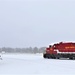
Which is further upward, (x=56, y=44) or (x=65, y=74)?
(x=56, y=44)

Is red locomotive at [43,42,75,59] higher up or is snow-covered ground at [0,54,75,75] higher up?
red locomotive at [43,42,75,59]

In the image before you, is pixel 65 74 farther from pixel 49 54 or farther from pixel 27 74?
pixel 49 54

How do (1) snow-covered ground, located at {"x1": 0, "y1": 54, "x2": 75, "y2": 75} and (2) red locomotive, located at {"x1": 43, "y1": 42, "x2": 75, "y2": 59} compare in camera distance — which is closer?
(1) snow-covered ground, located at {"x1": 0, "y1": 54, "x2": 75, "y2": 75}

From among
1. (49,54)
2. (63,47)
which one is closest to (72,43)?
(63,47)

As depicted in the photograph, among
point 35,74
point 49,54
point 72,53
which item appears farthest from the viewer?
point 49,54

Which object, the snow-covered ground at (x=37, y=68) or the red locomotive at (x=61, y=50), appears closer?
the snow-covered ground at (x=37, y=68)

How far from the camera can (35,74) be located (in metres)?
15.6

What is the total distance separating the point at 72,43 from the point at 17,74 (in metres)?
25.5

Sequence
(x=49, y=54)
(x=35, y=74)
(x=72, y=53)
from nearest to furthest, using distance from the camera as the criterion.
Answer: (x=35, y=74) < (x=72, y=53) < (x=49, y=54)

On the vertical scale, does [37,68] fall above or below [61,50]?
below

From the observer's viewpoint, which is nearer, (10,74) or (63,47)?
(10,74)

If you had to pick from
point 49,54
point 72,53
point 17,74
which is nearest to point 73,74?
point 17,74

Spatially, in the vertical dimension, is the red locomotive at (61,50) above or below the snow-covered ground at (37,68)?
above

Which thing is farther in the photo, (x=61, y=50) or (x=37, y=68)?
(x=61, y=50)
